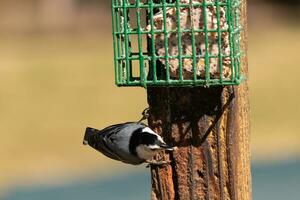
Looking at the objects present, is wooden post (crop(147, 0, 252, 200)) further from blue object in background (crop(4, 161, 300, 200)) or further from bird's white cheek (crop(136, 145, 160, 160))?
blue object in background (crop(4, 161, 300, 200))

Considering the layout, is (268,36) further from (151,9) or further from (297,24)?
(151,9)

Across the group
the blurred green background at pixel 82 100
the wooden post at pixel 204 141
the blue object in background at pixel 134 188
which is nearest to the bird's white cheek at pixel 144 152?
the wooden post at pixel 204 141

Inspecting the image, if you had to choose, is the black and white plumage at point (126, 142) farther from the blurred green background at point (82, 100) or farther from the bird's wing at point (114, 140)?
the blurred green background at point (82, 100)

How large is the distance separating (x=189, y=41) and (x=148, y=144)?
56 cm

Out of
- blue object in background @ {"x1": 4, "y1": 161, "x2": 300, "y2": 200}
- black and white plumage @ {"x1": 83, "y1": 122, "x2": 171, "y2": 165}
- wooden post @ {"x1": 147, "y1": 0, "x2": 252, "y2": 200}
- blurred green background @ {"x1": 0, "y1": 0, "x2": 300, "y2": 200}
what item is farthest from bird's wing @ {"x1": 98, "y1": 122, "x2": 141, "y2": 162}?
blurred green background @ {"x1": 0, "y1": 0, "x2": 300, "y2": 200}

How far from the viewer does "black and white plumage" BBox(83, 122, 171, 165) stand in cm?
619

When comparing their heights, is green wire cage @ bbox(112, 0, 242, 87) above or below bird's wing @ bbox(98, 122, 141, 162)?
above

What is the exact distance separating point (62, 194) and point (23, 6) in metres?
15.2

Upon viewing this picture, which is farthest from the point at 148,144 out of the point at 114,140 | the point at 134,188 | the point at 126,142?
the point at 134,188

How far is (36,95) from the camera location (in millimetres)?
22625

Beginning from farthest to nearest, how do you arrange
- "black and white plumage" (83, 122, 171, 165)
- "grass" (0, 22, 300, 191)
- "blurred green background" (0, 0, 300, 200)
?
"grass" (0, 22, 300, 191) < "blurred green background" (0, 0, 300, 200) < "black and white plumage" (83, 122, 171, 165)

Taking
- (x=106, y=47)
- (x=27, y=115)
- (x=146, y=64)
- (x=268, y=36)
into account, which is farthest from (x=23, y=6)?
(x=146, y=64)

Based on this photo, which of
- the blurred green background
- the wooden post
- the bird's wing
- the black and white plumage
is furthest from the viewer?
the blurred green background

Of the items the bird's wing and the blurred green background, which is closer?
the bird's wing
